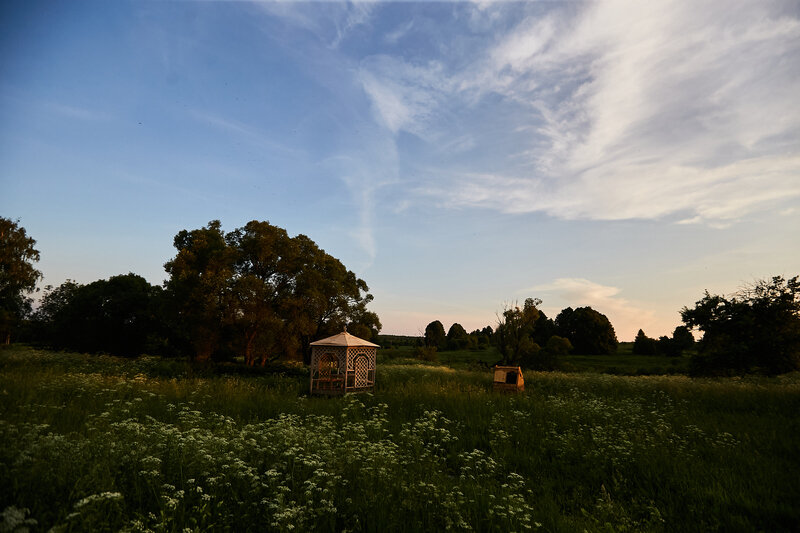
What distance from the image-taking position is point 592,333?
5391 cm

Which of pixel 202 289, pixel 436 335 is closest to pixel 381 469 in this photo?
pixel 202 289

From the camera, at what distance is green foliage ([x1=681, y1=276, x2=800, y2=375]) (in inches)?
829

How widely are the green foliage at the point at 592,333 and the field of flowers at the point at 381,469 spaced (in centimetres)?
4495

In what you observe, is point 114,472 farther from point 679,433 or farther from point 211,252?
point 211,252

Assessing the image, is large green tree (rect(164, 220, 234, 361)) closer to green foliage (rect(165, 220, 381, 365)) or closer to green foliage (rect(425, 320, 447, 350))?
green foliage (rect(165, 220, 381, 365))

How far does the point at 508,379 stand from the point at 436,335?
192 feet

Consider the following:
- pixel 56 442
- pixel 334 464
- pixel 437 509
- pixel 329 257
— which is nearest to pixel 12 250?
pixel 329 257

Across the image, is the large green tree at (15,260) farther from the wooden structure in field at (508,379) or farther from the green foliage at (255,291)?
the wooden structure in field at (508,379)

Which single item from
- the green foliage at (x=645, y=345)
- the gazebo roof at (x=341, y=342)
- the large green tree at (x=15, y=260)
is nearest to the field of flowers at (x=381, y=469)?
the gazebo roof at (x=341, y=342)

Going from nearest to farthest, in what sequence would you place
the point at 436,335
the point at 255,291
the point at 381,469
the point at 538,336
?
1. the point at 381,469
2. the point at 255,291
3. the point at 538,336
4. the point at 436,335

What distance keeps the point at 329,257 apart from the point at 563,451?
23004mm

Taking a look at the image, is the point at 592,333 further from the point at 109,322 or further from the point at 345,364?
the point at 109,322

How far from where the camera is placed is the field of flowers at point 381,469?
405cm

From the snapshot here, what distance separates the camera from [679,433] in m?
9.64
